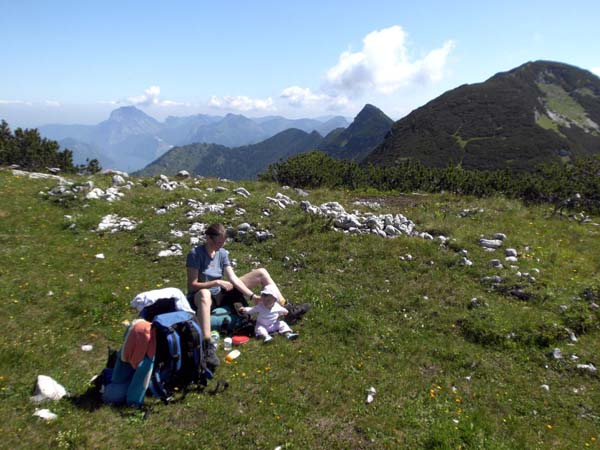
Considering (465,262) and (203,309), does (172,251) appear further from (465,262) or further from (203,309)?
(465,262)

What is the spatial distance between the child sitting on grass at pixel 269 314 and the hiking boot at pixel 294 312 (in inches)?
16.3

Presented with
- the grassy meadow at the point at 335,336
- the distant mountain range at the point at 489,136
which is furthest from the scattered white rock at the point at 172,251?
the distant mountain range at the point at 489,136

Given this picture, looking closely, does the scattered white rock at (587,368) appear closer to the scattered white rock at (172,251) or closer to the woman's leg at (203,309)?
the woman's leg at (203,309)

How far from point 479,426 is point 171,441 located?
4.77 metres

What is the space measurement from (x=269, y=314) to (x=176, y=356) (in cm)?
274

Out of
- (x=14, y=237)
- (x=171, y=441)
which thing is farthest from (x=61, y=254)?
(x=171, y=441)

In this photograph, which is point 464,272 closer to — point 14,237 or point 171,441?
point 171,441

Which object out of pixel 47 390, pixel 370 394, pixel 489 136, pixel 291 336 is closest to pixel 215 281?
pixel 291 336

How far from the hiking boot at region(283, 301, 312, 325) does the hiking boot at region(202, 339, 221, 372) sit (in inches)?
96.8

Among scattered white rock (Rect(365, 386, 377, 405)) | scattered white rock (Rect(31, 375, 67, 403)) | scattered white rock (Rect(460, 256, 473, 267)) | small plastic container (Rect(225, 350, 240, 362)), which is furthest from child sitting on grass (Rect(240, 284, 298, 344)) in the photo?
scattered white rock (Rect(460, 256, 473, 267))

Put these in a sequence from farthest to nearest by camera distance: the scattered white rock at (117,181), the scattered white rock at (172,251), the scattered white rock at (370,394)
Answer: the scattered white rock at (117,181), the scattered white rock at (172,251), the scattered white rock at (370,394)

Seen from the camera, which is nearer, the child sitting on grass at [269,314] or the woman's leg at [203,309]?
the woman's leg at [203,309]

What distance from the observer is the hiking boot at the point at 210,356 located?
688cm

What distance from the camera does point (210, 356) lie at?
6.94 m
